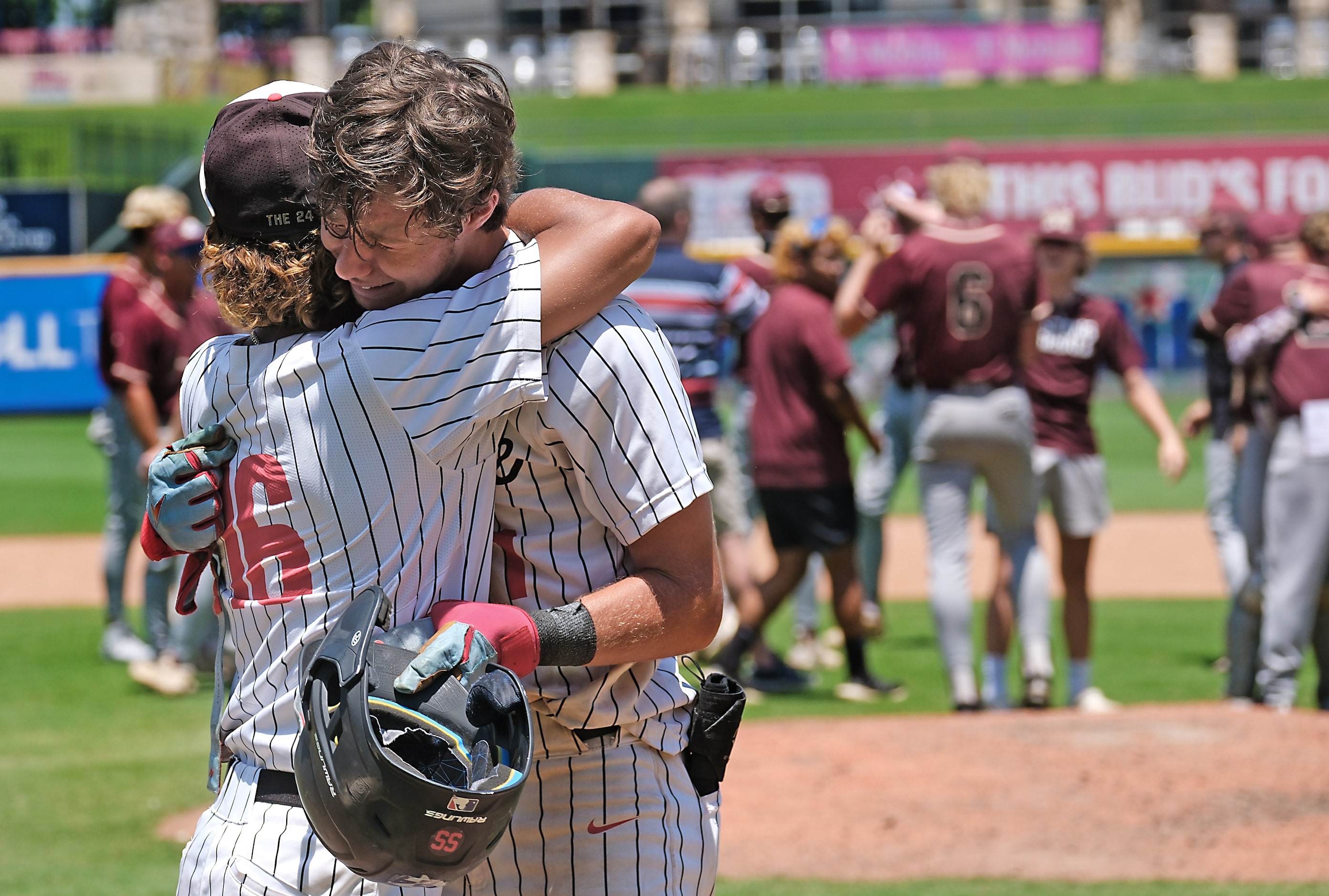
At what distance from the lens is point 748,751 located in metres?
5.71

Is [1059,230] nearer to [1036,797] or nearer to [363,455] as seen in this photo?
[1036,797]

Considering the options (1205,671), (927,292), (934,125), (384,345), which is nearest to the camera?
(384,345)

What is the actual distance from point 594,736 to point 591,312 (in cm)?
64

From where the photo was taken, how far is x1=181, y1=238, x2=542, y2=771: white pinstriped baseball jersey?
6.06 feet

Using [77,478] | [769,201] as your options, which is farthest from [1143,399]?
[77,478]

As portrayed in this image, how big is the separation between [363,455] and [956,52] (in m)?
38.8

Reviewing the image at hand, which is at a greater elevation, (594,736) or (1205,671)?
(594,736)

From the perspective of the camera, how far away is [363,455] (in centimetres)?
186

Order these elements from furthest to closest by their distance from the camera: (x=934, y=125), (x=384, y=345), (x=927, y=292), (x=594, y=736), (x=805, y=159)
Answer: (x=934, y=125) → (x=805, y=159) → (x=927, y=292) → (x=594, y=736) → (x=384, y=345)

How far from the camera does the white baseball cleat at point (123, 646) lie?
767cm

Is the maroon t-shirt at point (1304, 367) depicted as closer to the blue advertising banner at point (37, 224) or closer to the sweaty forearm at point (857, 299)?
the sweaty forearm at point (857, 299)

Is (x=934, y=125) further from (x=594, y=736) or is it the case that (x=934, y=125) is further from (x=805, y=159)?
(x=594, y=736)

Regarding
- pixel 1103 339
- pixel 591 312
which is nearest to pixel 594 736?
pixel 591 312

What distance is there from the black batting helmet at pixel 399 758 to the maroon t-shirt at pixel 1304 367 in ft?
17.7
